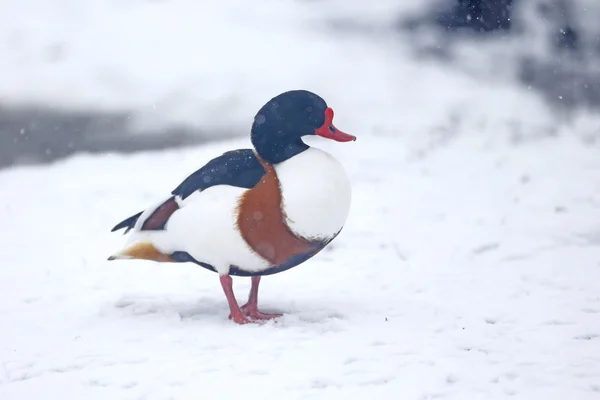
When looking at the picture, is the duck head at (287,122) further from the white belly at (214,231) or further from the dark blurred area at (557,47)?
the dark blurred area at (557,47)

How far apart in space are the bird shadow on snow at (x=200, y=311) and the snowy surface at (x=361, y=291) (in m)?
0.02

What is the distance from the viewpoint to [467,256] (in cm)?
514

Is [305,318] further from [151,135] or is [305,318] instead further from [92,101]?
[92,101]

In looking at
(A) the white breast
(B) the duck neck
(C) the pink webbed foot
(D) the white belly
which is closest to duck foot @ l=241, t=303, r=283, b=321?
(C) the pink webbed foot

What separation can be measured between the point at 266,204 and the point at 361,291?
118cm

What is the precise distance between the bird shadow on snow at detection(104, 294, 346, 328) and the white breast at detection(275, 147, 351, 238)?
46 centimetres

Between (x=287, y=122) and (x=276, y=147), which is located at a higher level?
(x=287, y=122)

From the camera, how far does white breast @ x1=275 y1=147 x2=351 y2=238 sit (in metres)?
3.38

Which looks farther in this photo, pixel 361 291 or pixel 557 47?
pixel 557 47

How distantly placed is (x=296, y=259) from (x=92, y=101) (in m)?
4.84

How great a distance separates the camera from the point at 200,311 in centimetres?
386

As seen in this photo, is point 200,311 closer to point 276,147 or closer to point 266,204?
point 266,204

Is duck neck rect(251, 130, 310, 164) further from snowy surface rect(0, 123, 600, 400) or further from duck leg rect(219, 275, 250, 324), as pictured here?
snowy surface rect(0, 123, 600, 400)

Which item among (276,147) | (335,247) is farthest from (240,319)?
(335,247)
